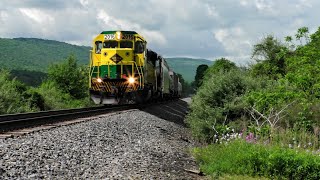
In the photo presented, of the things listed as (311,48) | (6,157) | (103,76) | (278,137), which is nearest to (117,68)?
(103,76)

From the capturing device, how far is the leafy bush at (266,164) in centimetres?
884

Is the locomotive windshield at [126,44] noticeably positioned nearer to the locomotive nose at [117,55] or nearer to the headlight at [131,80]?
the locomotive nose at [117,55]

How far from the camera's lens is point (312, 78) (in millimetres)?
14930

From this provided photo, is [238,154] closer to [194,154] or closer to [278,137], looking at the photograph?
[194,154]

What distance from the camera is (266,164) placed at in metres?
9.16

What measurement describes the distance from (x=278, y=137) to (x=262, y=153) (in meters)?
3.41

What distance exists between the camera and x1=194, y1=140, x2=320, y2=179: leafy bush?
29.0 feet

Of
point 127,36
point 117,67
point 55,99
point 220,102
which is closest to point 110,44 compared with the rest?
point 127,36

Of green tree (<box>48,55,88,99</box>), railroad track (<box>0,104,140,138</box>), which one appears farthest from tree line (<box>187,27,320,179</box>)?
green tree (<box>48,55,88,99</box>)

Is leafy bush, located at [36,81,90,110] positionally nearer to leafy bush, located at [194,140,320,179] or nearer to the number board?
the number board

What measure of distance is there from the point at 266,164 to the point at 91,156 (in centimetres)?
374

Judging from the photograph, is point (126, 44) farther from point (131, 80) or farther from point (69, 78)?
point (69, 78)

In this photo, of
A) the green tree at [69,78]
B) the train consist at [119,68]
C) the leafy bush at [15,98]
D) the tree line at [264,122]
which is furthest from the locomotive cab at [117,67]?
the green tree at [69,78]

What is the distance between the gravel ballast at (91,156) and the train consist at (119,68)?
31.8 feet
